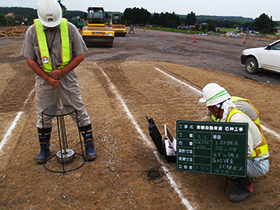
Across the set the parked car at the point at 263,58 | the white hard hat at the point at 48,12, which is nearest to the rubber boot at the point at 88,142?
the white hard hat at the point at 48,12

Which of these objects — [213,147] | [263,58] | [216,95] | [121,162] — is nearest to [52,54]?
[121,162]

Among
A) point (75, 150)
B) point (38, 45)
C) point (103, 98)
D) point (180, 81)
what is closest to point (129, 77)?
point (180, 81)

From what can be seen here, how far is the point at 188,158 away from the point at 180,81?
18.7ft

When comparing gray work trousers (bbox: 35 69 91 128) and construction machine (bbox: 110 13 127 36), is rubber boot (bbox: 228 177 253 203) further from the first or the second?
construction machine (bbox: 110 13 127 36)

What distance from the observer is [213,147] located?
302 centimetres

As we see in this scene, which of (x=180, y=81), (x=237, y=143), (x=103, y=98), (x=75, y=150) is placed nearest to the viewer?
(x=237, y=143)

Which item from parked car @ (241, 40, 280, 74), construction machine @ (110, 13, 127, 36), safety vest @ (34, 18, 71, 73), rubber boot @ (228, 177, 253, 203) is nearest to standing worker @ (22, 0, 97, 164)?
safety vest @ (34, 18, 71, 73)

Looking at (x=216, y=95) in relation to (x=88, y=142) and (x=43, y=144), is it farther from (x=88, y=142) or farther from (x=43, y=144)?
(x=43, y=144)

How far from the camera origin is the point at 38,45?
3.26m

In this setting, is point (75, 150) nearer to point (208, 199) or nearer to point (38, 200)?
point (38, 200)

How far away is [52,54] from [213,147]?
2.41 metres

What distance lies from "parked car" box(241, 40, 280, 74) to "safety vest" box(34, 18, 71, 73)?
29.1 feet

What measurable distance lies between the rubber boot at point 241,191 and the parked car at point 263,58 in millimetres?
8015

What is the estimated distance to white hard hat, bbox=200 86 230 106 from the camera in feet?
9.96
